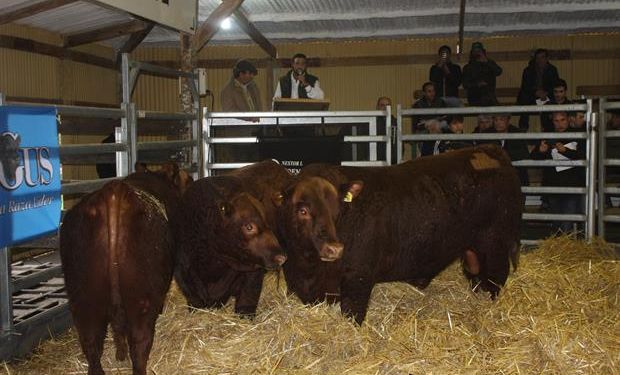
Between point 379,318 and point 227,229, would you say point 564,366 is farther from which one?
point 227,229

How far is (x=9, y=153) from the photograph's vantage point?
4.08 m

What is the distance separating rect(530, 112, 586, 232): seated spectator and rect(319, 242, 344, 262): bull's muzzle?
4.39 metres


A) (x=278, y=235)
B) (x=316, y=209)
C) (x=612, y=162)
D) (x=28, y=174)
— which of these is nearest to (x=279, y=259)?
(x=316, y=209)

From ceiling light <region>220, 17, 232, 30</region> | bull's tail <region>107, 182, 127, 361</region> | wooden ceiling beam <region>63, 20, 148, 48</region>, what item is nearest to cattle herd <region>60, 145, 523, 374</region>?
bull's tail <region>107, 182, 127, 361</region>

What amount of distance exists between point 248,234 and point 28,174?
139 cm

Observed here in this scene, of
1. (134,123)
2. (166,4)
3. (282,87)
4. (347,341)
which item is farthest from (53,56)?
(347,341)

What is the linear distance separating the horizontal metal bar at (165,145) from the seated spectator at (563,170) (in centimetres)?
394

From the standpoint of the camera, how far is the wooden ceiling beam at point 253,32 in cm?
1269

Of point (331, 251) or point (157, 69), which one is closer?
point (331, 251)

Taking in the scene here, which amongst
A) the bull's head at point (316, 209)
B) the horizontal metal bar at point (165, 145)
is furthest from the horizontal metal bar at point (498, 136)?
the bull's head at point (316, 209)

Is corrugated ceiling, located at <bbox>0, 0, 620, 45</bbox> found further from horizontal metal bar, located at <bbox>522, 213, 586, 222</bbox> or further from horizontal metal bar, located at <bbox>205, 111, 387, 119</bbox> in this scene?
horizontal metal bar, located at <bbox>522, 213, 586, 222</bbox>

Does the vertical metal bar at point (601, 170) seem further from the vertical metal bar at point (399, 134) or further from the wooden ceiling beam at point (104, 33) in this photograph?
the wooden ceiling beam at point (104, 33)

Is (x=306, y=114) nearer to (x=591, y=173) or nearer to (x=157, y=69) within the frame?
(x=157, y=69)

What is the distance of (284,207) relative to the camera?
185 inches
